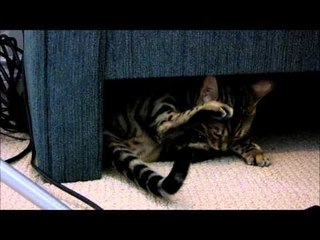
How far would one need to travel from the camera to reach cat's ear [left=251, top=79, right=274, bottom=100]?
130 cm

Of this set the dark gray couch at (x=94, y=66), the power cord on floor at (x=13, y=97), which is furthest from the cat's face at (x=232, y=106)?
the power cord on floor at (x=13, y=97)

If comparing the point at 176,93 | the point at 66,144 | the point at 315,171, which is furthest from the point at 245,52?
the point at 66,144

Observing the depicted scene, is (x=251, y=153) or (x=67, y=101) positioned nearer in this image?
(x=67, y=101)

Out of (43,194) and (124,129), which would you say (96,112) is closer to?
(124,129)

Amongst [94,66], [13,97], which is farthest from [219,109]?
[13,97]

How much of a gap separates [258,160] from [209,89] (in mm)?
223

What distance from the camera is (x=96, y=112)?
1.10 metres

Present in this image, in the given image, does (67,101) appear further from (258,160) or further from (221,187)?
(258,160)

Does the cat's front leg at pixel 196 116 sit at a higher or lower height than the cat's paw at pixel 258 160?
higher

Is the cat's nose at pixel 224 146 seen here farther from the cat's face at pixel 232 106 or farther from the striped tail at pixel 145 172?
the striped tail at pixel 145 172

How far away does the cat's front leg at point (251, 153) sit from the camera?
49.8 inches

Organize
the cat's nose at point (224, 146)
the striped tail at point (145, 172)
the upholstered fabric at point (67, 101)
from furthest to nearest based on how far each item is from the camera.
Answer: the cat's nose at point (224, 146) → the upholstered fabric at point (67, 101) → the striped tail at point (145, 172)

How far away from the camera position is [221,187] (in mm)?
1135

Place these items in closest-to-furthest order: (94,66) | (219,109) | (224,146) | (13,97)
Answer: (94,66), (219,109), (224,146), (13,97)
